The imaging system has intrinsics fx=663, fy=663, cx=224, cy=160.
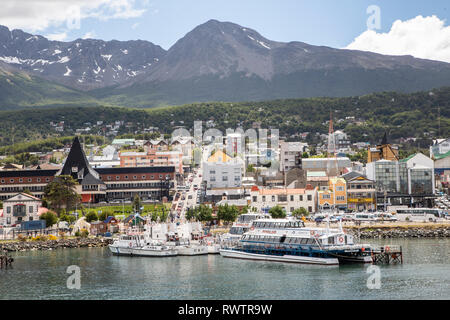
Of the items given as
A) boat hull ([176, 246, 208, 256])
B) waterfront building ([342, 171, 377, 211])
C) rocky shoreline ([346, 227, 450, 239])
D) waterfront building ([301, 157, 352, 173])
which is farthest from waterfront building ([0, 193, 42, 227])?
waterfront building ([301, 157, 352, 173])

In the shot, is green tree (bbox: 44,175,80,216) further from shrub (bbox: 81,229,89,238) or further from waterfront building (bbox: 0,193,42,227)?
shrub (bbox: 81,229,89,238)

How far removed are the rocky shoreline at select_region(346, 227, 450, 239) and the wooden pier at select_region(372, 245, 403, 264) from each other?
17.0m

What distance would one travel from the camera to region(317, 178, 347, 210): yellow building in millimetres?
86875

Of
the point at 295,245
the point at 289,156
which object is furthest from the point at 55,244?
the point at 289,156

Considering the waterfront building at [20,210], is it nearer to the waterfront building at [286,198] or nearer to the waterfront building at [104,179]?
the waterfront building at [104,179]

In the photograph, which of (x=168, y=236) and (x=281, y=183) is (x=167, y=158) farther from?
(x=168, y=236)

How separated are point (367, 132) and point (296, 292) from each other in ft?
434

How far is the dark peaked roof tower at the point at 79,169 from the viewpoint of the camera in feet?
323

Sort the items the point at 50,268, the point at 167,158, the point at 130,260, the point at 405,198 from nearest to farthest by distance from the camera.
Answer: the point at 50,268 < the point at 130,260 < the point at 405,198 < the point at 167,158

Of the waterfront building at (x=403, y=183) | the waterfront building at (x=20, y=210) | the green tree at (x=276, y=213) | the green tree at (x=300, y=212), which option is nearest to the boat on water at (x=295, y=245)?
the green tree at (x=276, y=213)

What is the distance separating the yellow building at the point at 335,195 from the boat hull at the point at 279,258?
3046 cm

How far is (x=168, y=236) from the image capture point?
63781 millimetres

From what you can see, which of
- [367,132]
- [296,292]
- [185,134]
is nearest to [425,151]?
[367,132]

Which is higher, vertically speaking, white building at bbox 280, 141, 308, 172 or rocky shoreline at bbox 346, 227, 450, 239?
white building at bbox 280, 141, 308, 172
